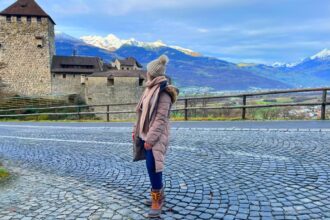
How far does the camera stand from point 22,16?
1880 inches

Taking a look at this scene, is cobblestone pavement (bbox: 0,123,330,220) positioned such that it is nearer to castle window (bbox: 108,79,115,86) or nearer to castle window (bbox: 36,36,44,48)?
castle window (bbox: 108,79,115,86)

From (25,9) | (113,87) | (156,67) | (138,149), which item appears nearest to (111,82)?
(113,87)

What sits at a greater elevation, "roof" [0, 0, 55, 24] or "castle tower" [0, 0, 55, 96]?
"roof" [0, 0, 55, 24]

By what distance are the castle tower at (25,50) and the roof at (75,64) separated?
2.11 metres

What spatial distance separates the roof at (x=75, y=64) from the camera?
50188mm

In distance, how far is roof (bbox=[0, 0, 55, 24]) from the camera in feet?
156

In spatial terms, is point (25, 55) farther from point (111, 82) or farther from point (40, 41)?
point (111, 82)

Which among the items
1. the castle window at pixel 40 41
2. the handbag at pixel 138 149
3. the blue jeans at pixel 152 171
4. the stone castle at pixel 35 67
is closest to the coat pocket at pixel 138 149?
the handbag at pixel 138 149

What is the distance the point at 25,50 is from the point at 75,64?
→ 7.75m

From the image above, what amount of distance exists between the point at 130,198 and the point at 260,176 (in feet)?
6.55

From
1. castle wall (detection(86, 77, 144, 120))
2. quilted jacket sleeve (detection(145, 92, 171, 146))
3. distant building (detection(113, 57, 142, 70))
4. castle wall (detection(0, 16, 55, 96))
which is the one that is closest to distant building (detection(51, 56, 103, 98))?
castle wall (detection(0, 16, 55, 96))

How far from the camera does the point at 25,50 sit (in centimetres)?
4778

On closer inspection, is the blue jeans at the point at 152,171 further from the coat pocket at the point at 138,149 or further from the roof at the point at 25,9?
the roof at the point at 25,9

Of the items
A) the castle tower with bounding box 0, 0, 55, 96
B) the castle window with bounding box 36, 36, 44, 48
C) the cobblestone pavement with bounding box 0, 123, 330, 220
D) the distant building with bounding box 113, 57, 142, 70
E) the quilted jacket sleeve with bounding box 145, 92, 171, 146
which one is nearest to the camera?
the quilted jacket sleeve with bounding box 145, 92, 171, 146
